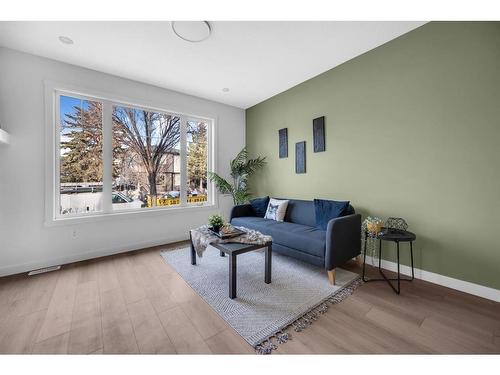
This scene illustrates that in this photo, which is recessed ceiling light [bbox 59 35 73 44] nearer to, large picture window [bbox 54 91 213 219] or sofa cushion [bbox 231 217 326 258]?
large picture window [bbox 54 91 213 219]

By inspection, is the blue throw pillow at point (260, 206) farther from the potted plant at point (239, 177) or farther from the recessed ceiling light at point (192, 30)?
the recessed ceiling light at point (192, 30)

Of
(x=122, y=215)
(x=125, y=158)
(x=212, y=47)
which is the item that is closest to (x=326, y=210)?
(x=212, y=47)

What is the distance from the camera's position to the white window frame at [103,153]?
268cm

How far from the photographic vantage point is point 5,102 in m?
2.44

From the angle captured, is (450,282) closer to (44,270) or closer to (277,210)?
(277,210)

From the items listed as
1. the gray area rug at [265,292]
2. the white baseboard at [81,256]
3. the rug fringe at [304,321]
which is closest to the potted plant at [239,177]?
the white baseboard at [81,256]

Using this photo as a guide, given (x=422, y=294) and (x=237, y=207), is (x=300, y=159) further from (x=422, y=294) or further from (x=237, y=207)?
(x=422, y=294)

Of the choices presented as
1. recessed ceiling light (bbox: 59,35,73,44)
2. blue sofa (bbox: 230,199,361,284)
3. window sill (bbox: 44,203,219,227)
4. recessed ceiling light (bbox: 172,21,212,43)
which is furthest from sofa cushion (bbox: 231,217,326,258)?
recessed ceiling light (bbox: 59,35,73,44)

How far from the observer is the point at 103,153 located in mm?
3111

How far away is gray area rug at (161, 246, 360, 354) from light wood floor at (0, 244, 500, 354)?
0.08 metres

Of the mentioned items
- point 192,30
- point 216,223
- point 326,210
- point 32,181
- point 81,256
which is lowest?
point 81,256

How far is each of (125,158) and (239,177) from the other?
213cm
